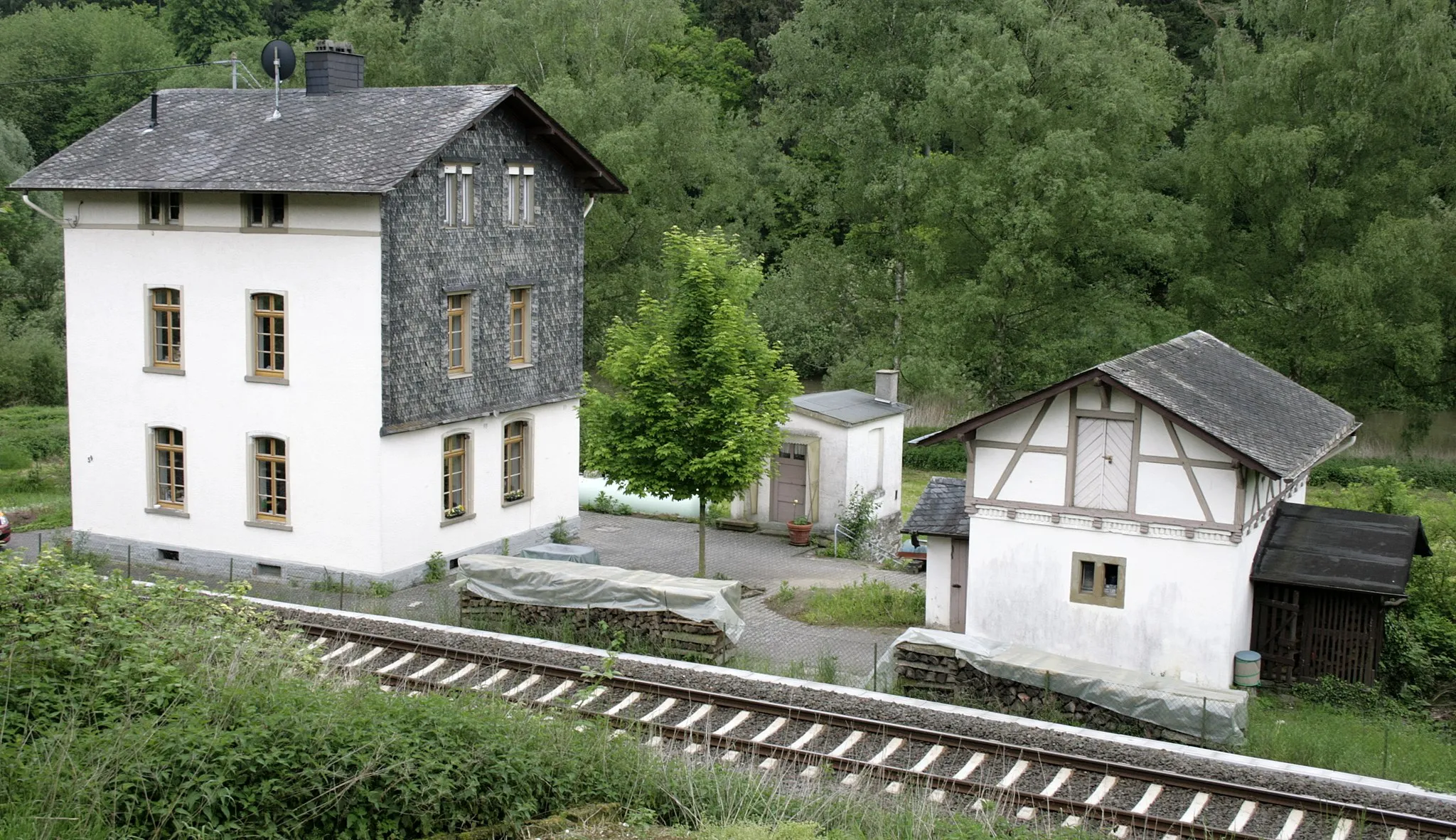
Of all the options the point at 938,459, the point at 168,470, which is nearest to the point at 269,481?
the point at 168,470

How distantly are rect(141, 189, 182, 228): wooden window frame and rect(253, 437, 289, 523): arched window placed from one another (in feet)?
12.8

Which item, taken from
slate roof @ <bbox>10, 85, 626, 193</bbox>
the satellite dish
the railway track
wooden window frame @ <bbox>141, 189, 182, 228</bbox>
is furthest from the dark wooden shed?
the satellite dish

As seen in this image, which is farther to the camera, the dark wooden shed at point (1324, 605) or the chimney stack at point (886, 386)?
the chimney stack at point (886, 386)

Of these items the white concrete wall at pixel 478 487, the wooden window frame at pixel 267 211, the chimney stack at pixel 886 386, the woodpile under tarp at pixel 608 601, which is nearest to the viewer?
the woodpile under tarp at pixel 608 601

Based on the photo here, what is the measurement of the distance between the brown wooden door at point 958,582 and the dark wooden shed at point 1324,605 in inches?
162

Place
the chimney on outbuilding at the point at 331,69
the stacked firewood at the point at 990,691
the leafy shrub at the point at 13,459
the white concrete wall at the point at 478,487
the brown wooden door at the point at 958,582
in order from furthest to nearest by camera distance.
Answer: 1. the leafy shrub at the point at 13,459
2. the chimney on outbuilding at the point at 331,69
3. the white concrete wall at the point at 478,487
4. the brown wooden door at the point at 958,582
5. the stacked firewood at the point at 990,691

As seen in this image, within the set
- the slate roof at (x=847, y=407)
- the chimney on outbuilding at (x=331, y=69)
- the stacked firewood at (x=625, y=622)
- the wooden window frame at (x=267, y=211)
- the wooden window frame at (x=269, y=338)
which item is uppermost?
the chimney on outbuilding at (x=331, y=69)

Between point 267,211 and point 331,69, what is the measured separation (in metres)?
3.93

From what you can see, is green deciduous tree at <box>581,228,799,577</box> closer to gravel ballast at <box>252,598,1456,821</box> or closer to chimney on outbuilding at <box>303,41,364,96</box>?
gravel ballast at <box>252,598,1456,821</box>

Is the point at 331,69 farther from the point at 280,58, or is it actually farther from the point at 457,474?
the point at 457,474

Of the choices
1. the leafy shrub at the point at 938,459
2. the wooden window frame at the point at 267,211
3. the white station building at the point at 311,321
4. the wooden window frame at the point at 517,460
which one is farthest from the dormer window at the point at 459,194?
the leafy shrub at the point at 938,459

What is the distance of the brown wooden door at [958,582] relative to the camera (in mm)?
22000

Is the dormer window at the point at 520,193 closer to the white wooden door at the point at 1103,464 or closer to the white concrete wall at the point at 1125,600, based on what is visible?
the white concrete wall at the point at 1125,600

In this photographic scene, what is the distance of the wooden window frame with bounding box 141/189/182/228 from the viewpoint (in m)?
24.5
